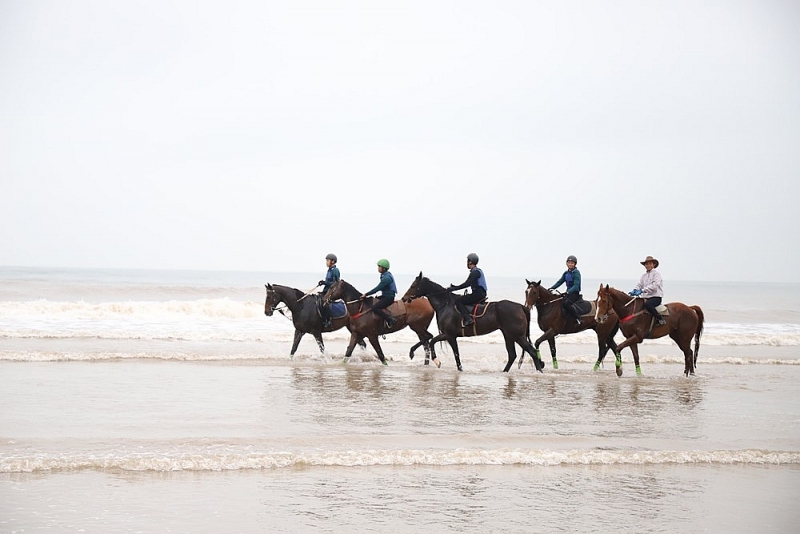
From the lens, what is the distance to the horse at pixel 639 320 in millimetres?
16375

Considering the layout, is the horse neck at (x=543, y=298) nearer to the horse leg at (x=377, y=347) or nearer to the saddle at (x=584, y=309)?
the saddle at (x=584, y=309)

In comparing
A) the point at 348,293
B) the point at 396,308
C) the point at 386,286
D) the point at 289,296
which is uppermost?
the point at 386,286

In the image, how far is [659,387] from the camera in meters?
15.6

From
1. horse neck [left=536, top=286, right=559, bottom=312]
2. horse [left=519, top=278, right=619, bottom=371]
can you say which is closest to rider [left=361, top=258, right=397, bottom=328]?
horse [left=519, top=278, right=619, bottom=371]

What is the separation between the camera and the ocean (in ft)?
22.5

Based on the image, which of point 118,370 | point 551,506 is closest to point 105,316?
point 118,370

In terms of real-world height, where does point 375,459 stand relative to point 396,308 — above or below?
below

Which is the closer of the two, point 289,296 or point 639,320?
point 639,320

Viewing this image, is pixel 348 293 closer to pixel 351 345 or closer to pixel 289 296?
pixel 351 345

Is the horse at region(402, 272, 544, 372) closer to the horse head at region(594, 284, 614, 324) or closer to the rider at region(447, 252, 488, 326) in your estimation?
the rider at region(447, 252, 488, 326)

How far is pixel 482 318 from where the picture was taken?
56.6ft

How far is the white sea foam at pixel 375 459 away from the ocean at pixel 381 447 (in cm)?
2

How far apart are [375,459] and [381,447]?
526 millimetres

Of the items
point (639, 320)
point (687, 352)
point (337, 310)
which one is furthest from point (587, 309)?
point (337, 310)
